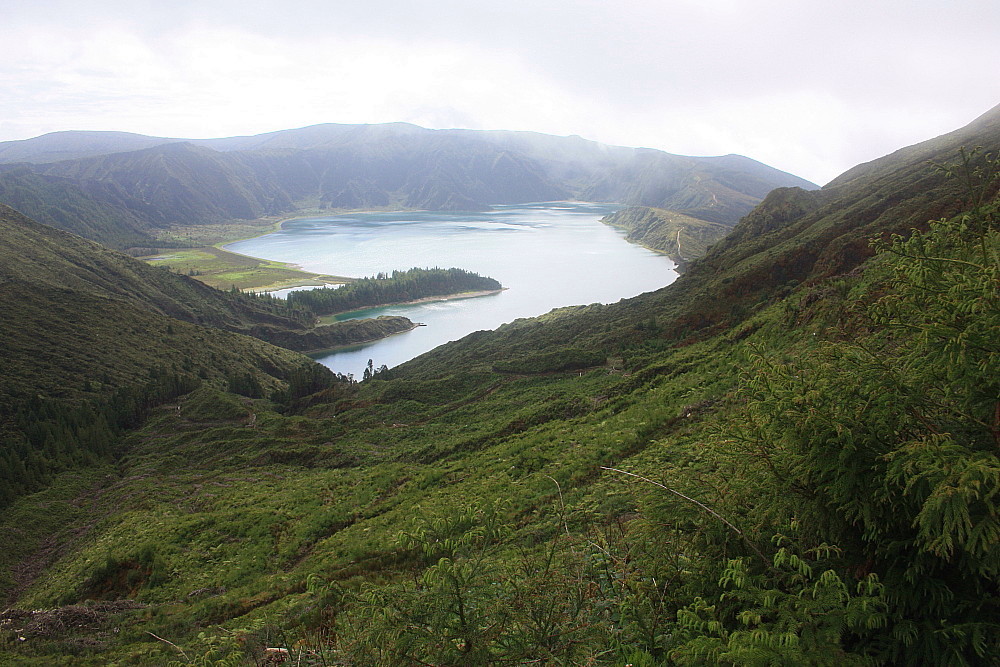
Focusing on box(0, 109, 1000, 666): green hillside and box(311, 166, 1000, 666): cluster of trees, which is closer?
box(311, 166, 1000, 666): cluster of trees

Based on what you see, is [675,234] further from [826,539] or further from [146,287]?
[826,539]

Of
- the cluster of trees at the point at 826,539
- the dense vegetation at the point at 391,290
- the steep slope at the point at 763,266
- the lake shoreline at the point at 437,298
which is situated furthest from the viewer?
the lake shoreline at the point at 437,298

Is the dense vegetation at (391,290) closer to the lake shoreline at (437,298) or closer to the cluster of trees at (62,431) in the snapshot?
the lake shoreline at (437,298)

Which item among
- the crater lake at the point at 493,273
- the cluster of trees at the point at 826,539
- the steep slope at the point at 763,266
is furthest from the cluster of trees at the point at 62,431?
the cluster of trees at the point at 826,539

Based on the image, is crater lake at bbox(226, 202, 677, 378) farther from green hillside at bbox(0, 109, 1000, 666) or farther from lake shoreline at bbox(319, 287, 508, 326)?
green hillside at bbox(0, 109, 1000, 666)

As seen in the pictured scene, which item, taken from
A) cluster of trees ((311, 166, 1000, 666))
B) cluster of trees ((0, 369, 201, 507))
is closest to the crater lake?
cluster of trees ((0, 369, 201, 507))
